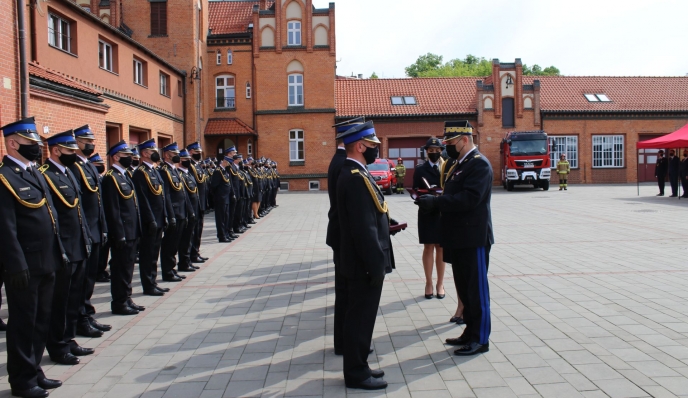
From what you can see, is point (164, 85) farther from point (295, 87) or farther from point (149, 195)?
point (149, 195)

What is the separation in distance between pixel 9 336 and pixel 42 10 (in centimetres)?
1303

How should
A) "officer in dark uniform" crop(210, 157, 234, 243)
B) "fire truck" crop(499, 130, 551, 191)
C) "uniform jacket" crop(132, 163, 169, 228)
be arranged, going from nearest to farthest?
"uniform jacket" crop(132, 163, 169, 228) → "officer in dark uniform" crop(210, 157, 234, 243) → "fire truck" crop(499, 130, 551, 191)

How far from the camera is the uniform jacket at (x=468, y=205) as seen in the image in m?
5.38

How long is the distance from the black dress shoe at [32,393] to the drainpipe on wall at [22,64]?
7.68m

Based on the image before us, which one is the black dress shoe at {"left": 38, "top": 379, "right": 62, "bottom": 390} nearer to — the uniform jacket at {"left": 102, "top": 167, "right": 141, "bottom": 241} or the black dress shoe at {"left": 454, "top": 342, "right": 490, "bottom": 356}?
the uniform jacket at {"left": 102, "top": 167, "right": 141, "bottom": 241}

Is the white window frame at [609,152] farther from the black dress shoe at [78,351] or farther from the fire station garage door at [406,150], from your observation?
the black dress shoe at [78,351]

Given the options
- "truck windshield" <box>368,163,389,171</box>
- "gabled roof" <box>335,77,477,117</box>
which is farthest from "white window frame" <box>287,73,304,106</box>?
"truck windshield" <box>368,163,389,171</box>

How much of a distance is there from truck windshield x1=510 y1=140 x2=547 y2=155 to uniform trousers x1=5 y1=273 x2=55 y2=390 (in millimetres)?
29306

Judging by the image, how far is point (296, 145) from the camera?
36.7 meters

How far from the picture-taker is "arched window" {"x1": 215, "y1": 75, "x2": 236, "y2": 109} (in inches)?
1437

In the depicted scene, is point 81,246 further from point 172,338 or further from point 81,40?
point 81,40

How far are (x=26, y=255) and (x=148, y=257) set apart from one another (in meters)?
3.32

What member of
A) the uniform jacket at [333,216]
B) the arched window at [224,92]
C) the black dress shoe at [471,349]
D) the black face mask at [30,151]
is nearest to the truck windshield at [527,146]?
the arched window at [224,92]

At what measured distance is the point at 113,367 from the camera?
5137 mm
